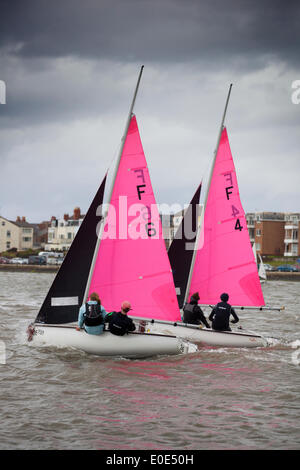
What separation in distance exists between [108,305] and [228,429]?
6628 mm

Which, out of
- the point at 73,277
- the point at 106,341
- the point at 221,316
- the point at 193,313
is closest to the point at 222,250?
the point at 193,313

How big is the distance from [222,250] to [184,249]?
1307mm

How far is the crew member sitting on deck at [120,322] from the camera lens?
1405 centimetres

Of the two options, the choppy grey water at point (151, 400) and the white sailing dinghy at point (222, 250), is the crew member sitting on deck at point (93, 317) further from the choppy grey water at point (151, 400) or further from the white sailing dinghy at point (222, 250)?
the white sailing dinghy at point (222, 250)

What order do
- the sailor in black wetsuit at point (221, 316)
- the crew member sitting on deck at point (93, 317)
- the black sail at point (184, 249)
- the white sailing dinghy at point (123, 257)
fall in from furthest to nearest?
the black sail at point (184, 249), the sailor in black wetsuit at point (221, 316), the white sailing dinghy at point (123, 257), the crew member sitting on deck at point (93, 317)

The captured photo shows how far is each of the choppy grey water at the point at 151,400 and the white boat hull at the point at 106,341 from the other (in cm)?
23

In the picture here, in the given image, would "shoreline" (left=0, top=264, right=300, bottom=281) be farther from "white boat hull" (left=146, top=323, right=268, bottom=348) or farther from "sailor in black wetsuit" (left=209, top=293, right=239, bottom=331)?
"sailor in black wetsuit" (left=209, top=293, right=239, bottom=331)

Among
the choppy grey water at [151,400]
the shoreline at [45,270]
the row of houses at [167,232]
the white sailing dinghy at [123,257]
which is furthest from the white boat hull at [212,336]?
the row of houses at [167,232]

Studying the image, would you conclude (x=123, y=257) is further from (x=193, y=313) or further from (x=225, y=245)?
(x=225, y=245)

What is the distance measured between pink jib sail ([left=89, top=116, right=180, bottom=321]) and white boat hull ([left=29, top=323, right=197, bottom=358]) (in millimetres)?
1301

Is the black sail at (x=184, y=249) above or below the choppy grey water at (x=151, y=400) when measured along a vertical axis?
above

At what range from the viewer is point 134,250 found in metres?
15.9

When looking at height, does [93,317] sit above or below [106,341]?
above
